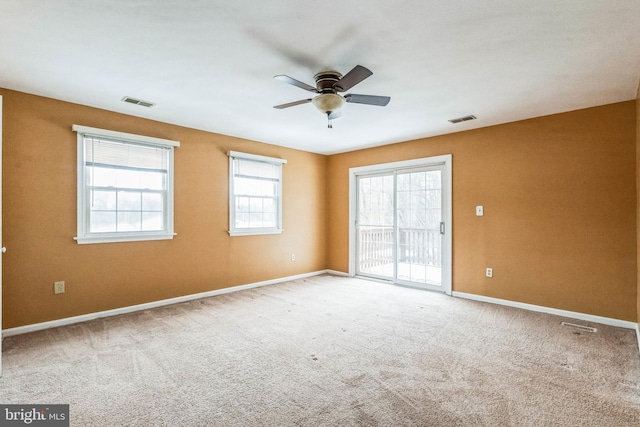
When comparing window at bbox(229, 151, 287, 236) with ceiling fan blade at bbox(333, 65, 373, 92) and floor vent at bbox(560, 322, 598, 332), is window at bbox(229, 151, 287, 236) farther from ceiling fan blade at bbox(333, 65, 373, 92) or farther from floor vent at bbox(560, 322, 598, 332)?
floor vent at bbox(560, 322, 598, 332)

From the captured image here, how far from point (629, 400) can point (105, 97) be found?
5.25m

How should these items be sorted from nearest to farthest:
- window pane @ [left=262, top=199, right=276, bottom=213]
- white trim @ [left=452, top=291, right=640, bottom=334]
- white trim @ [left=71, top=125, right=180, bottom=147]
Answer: white trim @ [left=452, top=291, right=640, bottom=334] < white trim @ [left=71, top=125, right=180, bottom=147] < window pane @ [left=262, top=199, right=276, bottom=213]

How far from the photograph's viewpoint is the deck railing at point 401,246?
5.08m

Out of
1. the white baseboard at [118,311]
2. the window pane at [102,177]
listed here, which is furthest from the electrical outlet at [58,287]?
the window pane at [102,177]

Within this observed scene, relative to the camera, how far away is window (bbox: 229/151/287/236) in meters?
4.98

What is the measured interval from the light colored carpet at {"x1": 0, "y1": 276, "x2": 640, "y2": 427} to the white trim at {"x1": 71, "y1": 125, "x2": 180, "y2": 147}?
2.18 m

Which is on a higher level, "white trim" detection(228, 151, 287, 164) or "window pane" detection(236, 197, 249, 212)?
"white trim" detection(228, 151, 287, 164)

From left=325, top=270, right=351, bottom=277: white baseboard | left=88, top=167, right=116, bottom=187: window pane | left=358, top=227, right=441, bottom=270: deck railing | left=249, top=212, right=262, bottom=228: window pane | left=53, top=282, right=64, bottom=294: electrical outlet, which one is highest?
Answer: left=88, top=167, right=116, bottom=187: window pane

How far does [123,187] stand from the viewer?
3883 mm

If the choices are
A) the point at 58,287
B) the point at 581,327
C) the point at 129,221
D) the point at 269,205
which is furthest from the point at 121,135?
the point at 581,327

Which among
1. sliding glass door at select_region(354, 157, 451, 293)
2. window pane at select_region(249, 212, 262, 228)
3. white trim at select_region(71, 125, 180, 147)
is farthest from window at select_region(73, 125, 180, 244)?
sliding glass door at select_region(354, 157, 451, 293)

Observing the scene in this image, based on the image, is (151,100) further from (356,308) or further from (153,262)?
(356,308)

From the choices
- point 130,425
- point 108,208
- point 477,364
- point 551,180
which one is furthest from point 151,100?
point 551,180

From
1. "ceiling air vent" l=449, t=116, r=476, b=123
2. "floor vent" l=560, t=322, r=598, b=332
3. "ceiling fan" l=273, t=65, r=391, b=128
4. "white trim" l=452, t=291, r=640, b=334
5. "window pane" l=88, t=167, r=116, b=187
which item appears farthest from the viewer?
"ceiling air vent" l=449, t=116, r=476, b=123
